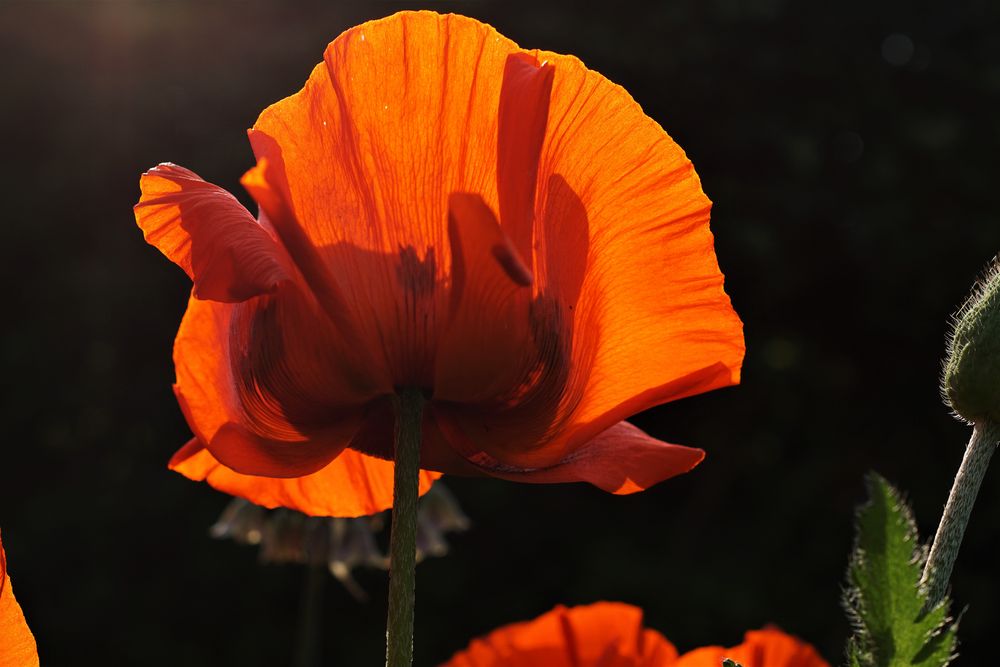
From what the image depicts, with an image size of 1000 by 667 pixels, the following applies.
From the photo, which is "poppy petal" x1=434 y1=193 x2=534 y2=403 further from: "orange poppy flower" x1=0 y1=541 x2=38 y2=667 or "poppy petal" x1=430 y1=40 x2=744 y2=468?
"orange poppy flower" x1=0 y1=541 x2=38 y2=667

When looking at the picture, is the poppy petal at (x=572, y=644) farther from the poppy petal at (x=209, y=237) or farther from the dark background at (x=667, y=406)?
the dark background at (x=667, y=406)

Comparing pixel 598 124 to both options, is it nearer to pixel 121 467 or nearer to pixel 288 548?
pixel 288 548

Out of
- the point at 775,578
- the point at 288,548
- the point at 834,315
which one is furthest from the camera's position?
the point at 834,315

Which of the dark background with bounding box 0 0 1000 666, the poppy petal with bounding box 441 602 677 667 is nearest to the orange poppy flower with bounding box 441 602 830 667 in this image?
the poppy petal with bounding box 441 602 677 667

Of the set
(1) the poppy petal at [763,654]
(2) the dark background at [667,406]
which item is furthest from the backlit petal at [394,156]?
(2) the dark background at [667,406]

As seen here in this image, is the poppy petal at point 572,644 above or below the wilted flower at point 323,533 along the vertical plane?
above

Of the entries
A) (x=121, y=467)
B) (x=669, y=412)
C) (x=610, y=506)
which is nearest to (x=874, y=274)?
(x=669, y=412)
